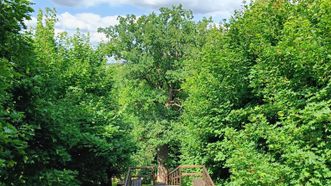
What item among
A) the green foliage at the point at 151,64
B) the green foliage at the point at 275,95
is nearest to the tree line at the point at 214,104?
the green foliage at the point at 275,95

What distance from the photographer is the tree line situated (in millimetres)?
6469

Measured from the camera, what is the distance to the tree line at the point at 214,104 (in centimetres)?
647

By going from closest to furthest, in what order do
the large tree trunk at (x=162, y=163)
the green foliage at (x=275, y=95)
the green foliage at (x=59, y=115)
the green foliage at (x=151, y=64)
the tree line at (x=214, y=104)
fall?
1. the green foliage at (x=59, y=115)
2. the tree line at (x=214, y=104)
3. the green foliage at (x=275, y=95)
4. the green foliage at (x=151, y=64)
5. the large tree trunk at (x=162, y=163)

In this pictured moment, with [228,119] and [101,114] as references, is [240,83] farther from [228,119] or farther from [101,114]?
[101,114]

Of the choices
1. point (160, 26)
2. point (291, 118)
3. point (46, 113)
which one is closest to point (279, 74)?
point (291, 118)

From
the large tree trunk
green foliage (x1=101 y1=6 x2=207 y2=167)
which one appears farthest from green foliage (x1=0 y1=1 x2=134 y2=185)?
the large tree trunk

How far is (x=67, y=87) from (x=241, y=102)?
237 inches

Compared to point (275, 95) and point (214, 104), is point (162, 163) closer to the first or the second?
point (214, 104)

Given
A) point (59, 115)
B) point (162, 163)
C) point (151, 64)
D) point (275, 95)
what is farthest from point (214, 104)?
point (162, 163)

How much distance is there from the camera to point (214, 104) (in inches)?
474

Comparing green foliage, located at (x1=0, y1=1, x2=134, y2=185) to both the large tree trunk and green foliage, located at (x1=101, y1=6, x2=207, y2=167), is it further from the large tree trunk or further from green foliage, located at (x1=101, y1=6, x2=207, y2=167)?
the large tree trunk

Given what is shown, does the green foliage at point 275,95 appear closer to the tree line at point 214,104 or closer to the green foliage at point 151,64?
the tree line at point 214,104

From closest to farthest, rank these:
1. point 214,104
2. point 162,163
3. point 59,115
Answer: point 59,115, point 214,104, point 162,163

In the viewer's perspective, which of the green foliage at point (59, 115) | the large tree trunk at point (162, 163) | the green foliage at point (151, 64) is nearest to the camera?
the green foliage at point (59, 115)
